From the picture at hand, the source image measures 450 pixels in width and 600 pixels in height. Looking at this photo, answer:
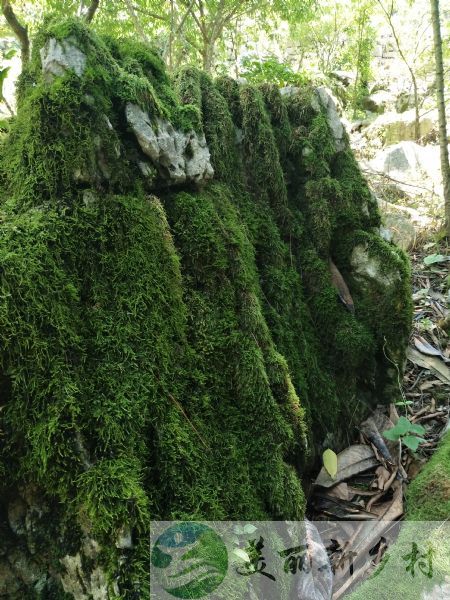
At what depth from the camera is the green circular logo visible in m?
1.62

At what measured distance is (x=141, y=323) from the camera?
6.88 feet

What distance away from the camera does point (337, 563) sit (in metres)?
2.42

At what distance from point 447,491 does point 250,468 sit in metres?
1.21

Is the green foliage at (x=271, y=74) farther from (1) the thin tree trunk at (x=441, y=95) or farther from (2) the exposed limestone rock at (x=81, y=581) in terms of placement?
(2) the exposed limestone rock at (x=81, y=581)

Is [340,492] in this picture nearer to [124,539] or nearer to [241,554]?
[241,554]

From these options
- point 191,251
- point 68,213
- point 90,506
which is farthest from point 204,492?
point 68,213

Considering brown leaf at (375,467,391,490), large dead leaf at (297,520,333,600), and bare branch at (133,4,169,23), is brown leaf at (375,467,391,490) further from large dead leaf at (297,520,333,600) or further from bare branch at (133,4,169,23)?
bare branch at (133,4,169,23)

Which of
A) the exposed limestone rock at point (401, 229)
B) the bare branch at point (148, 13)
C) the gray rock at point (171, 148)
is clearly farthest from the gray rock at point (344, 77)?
the gray rock at point (171, 148)

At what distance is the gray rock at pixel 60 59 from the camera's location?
2.17m

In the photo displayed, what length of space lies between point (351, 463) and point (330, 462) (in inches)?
10.0

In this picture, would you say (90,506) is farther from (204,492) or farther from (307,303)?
(307,303)

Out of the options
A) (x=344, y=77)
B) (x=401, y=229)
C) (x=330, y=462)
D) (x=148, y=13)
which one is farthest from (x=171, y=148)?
(x=344, y=77)

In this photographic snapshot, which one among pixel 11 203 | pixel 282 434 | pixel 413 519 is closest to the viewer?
pixel 11 203

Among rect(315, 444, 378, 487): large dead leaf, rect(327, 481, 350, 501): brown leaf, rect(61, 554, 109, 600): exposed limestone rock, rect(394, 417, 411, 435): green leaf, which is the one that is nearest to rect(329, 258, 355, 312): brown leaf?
rect(394, 417, 411, 435): green leaf
